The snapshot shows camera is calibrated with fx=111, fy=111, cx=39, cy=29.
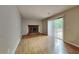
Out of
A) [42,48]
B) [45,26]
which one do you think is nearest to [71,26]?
[42,48]

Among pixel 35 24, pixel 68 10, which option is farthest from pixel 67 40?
pixel 35 24

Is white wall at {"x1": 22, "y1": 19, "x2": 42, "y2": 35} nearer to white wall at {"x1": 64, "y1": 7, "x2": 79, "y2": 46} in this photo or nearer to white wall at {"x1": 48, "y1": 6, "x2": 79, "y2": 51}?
white wall at {"x1": 48, "y1": 6, "x2": 79, "y2": 51}

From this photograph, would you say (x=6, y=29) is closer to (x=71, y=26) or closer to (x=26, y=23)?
(x=71, y=26)

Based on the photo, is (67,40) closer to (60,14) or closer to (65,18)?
(65,18)

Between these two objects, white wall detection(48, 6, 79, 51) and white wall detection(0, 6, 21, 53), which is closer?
white wall detection(0, 6, 21, 53)

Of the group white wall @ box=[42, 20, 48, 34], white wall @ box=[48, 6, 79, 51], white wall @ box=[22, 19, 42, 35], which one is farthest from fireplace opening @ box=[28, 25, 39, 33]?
white wall @ box=[48, 6, 79, 51]

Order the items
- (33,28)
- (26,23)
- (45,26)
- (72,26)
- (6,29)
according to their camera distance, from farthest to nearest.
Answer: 1. (33,28)
2. (26,23)
3. (45,26)
4. (72,26)
5. (6,29)

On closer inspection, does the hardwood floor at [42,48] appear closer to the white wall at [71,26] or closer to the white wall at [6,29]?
the white wall at [71,26]

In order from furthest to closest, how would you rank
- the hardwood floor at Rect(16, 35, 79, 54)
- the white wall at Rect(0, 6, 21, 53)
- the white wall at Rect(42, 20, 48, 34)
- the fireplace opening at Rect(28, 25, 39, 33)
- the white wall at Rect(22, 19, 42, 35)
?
the fireplace opening at Rect(28, 25, 39, 33)
the white wall at Rect(22, 19, 42, 35)
the white wall at Rect(42, 20, 48, 34)
the hardwood floor at Rect(16, 35, 79, 54)
the white wall at Rect(0, 6, 21, 53)

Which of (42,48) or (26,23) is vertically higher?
(26,23)

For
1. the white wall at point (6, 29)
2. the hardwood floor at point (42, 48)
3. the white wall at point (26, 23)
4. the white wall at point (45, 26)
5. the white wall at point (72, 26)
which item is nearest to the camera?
the white wall at point (6, 29)

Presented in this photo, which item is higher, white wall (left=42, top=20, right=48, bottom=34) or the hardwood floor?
white wall (left=42, top=20, right=48, bottom=34)

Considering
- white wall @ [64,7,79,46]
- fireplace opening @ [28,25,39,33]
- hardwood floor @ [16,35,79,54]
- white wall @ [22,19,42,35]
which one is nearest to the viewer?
hardwood floor @ [16,35,79,54]

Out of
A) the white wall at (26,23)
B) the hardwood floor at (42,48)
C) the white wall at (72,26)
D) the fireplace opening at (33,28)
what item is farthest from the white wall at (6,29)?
the fireplace opening at (33,28)
